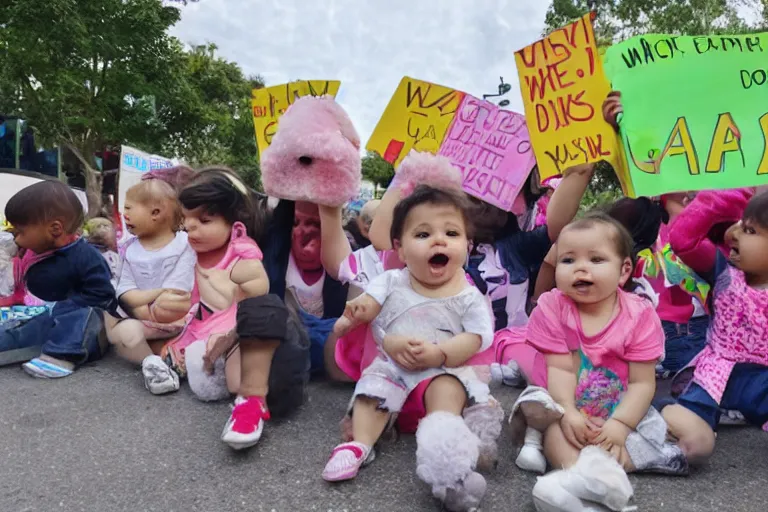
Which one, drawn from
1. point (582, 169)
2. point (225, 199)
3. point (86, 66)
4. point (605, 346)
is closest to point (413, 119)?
point (582, 169)

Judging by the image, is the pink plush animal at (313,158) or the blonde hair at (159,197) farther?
the blonde hair at (159,197)

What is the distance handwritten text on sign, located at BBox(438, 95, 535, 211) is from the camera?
260 cm

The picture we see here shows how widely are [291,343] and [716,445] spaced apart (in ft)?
4.81

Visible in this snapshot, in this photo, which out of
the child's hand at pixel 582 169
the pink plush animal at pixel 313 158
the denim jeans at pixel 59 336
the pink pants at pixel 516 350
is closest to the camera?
the pink plush animal at pixel 313 158

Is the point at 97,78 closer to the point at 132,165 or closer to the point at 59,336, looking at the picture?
the point at 132,165

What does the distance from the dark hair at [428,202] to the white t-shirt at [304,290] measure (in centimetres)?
77

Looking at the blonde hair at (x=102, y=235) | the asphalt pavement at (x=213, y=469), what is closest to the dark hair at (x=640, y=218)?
the asphalt pavement at (x=213, y=469)

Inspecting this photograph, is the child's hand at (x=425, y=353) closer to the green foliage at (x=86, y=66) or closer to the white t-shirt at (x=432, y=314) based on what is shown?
the white t-shirt at (x=432, y=314)

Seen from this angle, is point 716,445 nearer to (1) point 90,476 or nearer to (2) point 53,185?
(1) point 90,476

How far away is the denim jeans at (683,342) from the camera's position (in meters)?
2.58

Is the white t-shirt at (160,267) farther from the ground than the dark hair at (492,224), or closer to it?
closer to it

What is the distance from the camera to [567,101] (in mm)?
2422

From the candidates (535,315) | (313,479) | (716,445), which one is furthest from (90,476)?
(716,445)

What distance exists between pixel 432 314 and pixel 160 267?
1.40m
